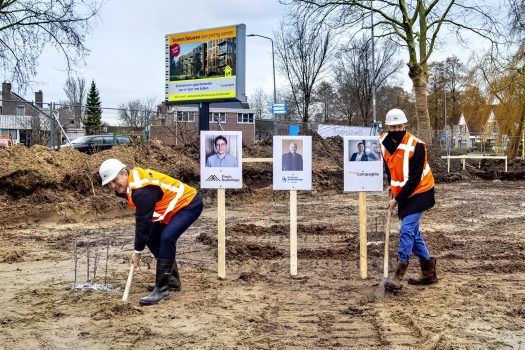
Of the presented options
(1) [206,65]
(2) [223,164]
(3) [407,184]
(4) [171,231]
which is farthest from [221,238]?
(1) [206,65]

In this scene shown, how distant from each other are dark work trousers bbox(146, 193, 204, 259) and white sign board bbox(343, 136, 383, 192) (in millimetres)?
2074

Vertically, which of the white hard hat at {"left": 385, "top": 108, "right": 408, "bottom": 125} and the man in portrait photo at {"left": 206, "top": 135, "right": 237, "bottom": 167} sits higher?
the white hard hat at {"left": 385, "top": 108, "right": 408, "bottom": 125}

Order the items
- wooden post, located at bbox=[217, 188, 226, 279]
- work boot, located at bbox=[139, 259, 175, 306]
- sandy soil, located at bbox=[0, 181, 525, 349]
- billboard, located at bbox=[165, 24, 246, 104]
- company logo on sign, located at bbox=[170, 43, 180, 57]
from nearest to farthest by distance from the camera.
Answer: sandy soil, located at bbox=[0, 181, 525, 349] → work boot, located at bbox=[139, 259, 175, 306] → wooden post, located at bbox=[217, 188, 226, 279] → billboard, located at bbox=[165, 24, 246, 104] → company logo on sign, located at bbox=[170, 43, 180, 57]

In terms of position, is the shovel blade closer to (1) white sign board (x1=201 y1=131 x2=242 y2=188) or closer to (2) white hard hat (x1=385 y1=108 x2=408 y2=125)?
(2) white hard hat (x1=385 y1=108 x2=408 y2=125)

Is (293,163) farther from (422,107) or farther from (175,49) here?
(422,107)

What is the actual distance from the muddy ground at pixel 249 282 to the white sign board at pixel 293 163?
1.24m

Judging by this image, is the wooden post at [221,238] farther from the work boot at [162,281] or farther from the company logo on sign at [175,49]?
the company logo on sign at [175,49]

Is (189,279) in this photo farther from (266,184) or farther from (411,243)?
(266,184)

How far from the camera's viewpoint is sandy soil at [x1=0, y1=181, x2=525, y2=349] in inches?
194

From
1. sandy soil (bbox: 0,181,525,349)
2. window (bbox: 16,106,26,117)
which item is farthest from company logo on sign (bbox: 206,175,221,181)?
window (bbox: 16,106,26,117)

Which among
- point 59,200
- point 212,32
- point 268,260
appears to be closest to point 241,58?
point 212,32

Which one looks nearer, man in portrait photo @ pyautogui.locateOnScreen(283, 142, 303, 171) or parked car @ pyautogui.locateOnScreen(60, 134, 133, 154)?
man in portrait photo @ pyautogui.locateOnScreen(283, 142, 303, 171)

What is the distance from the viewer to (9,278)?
7234 mm

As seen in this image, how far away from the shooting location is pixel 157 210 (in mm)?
6105
